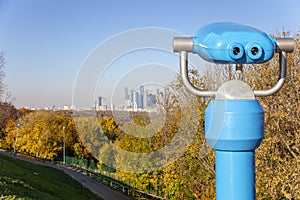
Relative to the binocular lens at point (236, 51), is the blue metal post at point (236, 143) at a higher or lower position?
lower

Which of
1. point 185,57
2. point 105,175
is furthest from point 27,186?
point 105,175

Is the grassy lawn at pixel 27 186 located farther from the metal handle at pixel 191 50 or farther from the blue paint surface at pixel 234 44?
the blue paint surface at pixel 234 44

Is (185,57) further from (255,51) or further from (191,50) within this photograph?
(255,51)

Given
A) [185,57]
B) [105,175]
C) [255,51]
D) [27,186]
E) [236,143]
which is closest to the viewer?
[236,143]

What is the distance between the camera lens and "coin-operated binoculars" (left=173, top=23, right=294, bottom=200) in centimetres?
146

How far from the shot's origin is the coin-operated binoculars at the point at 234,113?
1464 millimetres

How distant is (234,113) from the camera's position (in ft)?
4.79

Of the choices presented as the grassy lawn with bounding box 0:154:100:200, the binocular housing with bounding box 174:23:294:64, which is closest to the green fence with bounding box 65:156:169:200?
the grassy lawn with bounding box 0:154:100:200

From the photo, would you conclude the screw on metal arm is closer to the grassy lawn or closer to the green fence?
the grassy lawn

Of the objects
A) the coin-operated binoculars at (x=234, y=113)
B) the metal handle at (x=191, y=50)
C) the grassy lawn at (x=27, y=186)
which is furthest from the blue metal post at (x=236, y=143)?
the grassy lawn at (x=27, y=186)

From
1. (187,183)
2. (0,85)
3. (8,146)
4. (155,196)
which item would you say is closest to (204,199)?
(187,183)

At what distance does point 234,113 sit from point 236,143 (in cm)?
13

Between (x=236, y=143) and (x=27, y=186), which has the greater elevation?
(x=236, y=143)

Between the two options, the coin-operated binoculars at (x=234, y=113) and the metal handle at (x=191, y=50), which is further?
the metal handle at (x=191, y=50)
